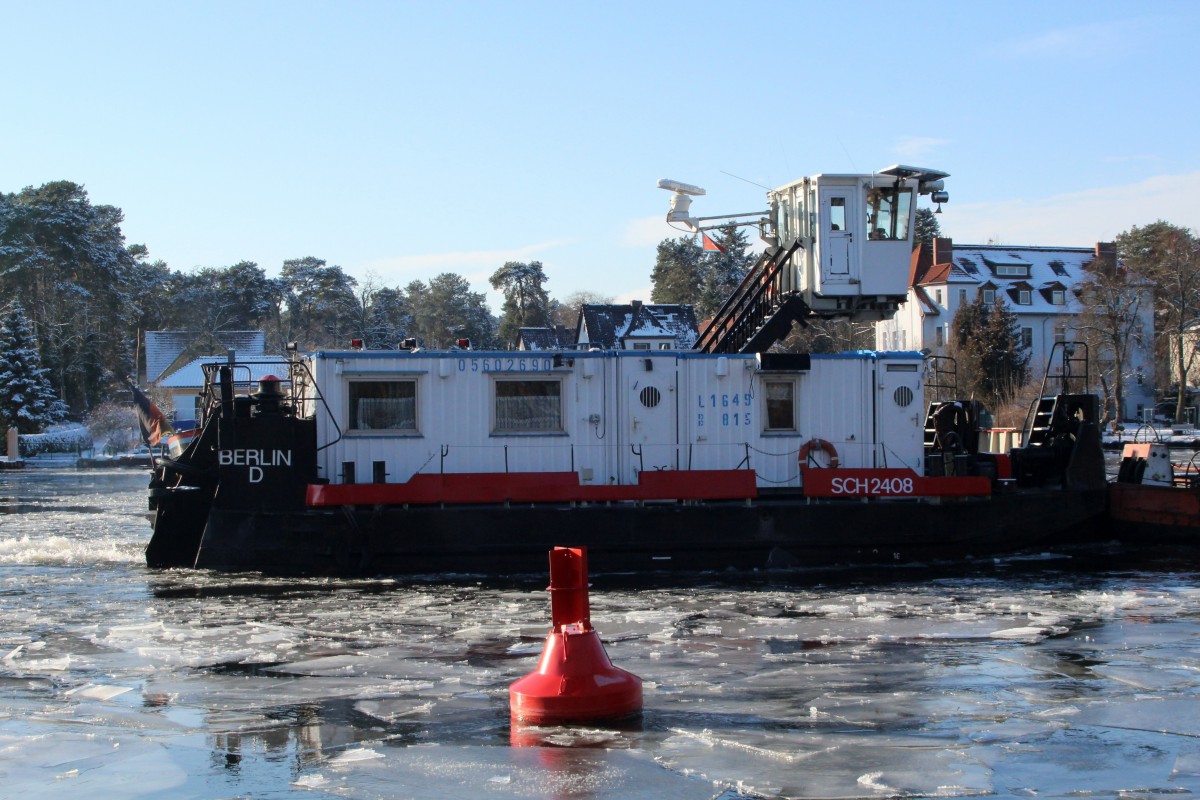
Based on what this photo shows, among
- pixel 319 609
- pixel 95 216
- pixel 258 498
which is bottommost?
pixel 319 609

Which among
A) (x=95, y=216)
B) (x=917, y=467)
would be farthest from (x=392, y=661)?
(x=95, y=216)

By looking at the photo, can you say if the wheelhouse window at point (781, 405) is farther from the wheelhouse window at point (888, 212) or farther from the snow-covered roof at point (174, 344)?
the snow-covered roof at point (174, 344)

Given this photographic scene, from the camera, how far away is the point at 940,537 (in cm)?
1678

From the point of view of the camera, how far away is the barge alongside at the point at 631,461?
15.8 meters

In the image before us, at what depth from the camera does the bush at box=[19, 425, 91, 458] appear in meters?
51.9

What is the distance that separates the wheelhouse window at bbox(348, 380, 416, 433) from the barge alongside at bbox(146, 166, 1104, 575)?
0.09ft

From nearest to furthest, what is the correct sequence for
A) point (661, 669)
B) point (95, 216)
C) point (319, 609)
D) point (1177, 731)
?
point (1177, 731)
point (661, 669)
point (319, 609)
point (95, 216)

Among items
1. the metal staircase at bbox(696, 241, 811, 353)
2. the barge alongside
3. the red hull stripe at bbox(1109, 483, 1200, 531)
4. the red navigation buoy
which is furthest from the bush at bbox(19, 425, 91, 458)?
the red navigation buoy

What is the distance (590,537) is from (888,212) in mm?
6666

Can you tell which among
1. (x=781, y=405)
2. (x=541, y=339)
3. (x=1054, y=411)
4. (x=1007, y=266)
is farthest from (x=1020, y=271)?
(x=781, y=405)

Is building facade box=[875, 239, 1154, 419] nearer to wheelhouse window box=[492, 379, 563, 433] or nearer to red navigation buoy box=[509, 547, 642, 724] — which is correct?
wheelhouse window box=[492, 379, 563, 433]

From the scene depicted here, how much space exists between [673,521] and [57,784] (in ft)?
33.8

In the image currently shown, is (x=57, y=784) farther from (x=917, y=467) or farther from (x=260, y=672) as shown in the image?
(x=917, y=467)

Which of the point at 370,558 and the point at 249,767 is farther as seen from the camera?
the point at 370,558
